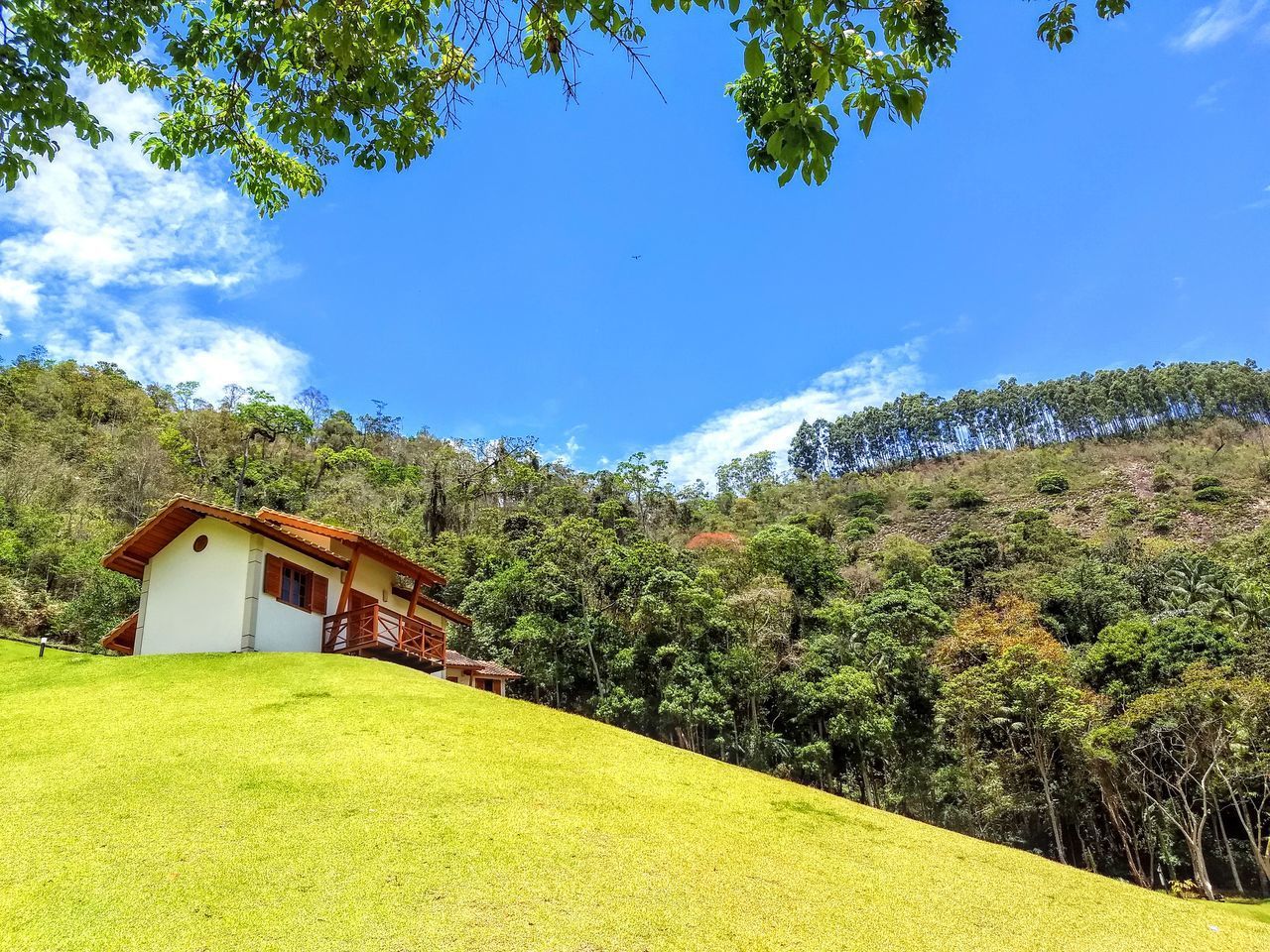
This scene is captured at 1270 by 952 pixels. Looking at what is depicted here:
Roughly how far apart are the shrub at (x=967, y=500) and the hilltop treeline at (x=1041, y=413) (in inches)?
1200

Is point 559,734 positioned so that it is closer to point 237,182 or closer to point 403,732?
point 403,732

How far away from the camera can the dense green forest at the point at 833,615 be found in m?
22.6

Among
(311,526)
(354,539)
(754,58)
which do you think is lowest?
(754,58)

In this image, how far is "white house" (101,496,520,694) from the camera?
16.6m

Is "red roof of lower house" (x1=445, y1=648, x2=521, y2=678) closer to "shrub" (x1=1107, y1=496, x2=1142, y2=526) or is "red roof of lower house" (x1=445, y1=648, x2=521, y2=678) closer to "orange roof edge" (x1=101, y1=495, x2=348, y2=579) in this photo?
"orange roof edge" (x1=101, y1=495, x2=348, y2=579)

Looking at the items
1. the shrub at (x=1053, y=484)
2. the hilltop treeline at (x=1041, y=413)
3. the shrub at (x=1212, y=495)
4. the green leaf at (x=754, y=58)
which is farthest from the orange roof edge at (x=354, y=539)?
the hilltop treeline at (x=1041, y=413)

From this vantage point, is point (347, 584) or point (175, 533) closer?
point (175, 533)

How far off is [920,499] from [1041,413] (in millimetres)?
35289

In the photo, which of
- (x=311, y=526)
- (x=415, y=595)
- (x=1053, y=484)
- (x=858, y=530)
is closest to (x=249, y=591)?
(x=311, y=526)

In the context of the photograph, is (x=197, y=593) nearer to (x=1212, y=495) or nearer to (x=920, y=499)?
(x=920, y=499)

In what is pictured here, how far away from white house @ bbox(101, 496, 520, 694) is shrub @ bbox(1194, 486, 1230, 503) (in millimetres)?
55120

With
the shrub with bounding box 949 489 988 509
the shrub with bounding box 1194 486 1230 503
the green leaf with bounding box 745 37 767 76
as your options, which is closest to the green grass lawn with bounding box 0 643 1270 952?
the green leaf with bounding box 745 37 767 76

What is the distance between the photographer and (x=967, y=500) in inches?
2325

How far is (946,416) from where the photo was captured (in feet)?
303
